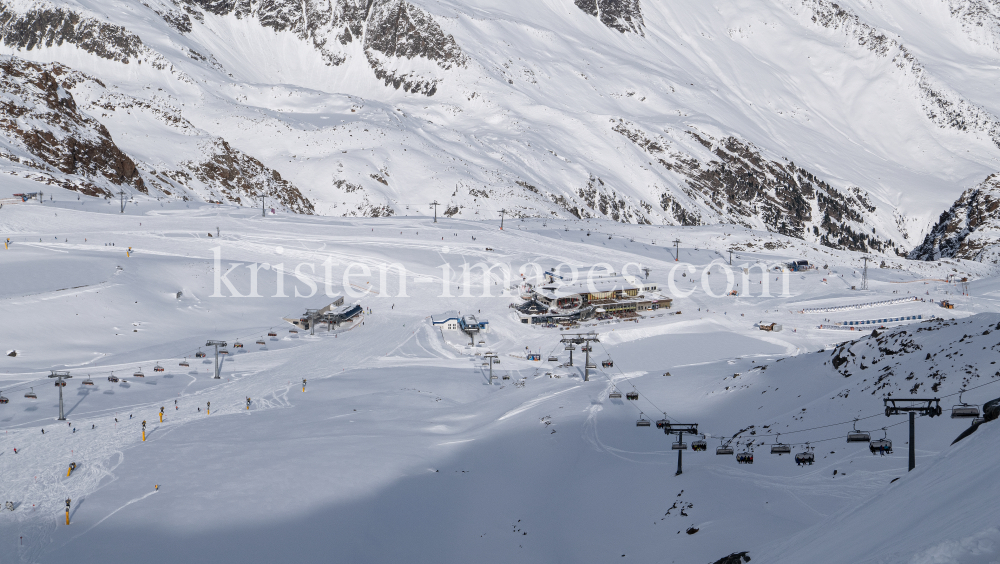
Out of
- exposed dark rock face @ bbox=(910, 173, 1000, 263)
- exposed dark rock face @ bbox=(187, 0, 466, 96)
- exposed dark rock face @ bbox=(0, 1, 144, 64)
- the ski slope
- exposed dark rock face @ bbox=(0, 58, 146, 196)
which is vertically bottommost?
the ski slope

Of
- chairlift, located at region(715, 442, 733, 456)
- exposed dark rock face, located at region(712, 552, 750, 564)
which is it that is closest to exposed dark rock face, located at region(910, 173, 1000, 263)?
chairlift, located at region(715, 442, 733, 456)

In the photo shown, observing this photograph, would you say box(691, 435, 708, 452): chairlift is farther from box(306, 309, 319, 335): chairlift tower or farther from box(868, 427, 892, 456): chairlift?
box(306, 309, 319, 335): chairlift tower

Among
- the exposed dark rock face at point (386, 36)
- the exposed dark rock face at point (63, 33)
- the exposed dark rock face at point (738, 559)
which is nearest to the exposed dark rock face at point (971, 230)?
the exposed dark rock face at point (738, 559)

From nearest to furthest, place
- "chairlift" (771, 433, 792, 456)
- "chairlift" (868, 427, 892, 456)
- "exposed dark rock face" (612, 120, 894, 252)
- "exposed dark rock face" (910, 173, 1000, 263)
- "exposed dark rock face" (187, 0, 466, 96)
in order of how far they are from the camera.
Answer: "chairlift" (868, 427, 892, 456) → "chairlift" (771, 433, 792, 456) → "exposed dark rock face" (910, 173, 1000, 263) → "exposed dark rock face" (612, 120, 894, 252) → "exposed dark rock face" (187, 0, 466, 96)

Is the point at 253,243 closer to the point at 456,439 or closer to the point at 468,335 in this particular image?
the point at 468,335

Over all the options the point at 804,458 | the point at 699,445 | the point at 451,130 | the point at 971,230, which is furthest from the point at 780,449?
the point at 451,130

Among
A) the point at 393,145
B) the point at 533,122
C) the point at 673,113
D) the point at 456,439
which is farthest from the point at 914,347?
the point at 673,113

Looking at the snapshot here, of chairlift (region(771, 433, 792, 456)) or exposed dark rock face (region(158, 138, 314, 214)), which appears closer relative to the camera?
chairlift (region(771, 433, 792, 456))

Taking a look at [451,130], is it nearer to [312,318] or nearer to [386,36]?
[386,36]
